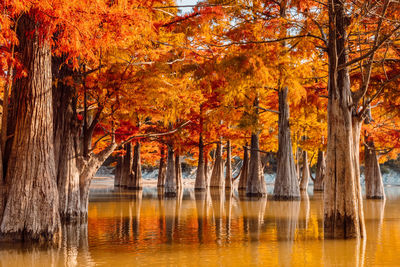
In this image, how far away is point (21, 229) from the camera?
901 centimetres

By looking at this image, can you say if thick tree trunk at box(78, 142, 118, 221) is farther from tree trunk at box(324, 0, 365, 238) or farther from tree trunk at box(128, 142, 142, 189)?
tree trunk at box(128, 142, 142, 189)

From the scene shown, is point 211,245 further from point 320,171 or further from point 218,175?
point 320,171

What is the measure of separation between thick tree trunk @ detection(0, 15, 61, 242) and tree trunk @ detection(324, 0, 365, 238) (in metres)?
6.14

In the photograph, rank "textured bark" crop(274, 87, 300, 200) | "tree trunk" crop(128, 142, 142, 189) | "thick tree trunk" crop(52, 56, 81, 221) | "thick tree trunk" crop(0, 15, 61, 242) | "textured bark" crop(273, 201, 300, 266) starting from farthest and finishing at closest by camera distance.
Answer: "tree trunk" crop(128, 142, 142, 189), "textured bark" crop(274, 87, 300, 200), "thick tree trunk" crop(52, 56, 81, 221), "thick tree trunk" crop(0, 15, 61, 242), "textured bark" crop(273, 201, 300, 266)

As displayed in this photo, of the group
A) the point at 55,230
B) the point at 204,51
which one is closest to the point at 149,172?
the point at 204,51

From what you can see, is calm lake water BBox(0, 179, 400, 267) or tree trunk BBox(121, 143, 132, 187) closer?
calm lake water BBox(0, 179, 400, 267)

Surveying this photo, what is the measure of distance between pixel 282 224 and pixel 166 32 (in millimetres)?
7228

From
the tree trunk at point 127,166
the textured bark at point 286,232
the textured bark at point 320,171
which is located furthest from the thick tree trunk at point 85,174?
the textured bark at point 320,171

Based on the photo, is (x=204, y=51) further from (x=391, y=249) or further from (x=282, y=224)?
(x=391, y=249)

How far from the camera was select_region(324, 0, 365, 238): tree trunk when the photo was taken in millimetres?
9156

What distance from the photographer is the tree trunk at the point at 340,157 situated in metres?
9.16

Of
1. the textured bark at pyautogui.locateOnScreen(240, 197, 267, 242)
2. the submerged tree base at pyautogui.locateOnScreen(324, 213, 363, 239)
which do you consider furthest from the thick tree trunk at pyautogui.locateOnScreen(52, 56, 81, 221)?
the submerged tree base at pyautogui.locateOnScreen(324, 213, 363, 239)

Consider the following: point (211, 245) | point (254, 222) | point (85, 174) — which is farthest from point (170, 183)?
point (211, 245)

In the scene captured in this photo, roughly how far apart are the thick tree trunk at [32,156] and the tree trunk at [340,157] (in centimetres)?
614
